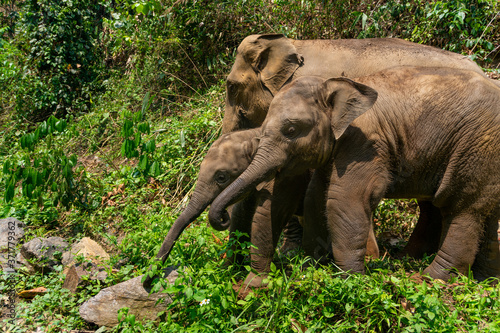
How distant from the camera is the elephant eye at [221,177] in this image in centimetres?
429

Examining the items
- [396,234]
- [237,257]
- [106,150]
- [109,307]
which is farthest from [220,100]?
[109,307]

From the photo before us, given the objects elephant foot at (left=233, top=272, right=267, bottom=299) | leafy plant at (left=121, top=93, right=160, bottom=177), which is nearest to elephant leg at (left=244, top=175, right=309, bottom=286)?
elephant foot at (left=233, top=272, right=267, bottom=299)

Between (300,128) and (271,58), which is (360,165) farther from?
(271,58)

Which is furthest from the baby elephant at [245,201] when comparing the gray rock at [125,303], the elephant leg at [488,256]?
the elephant leg at [488,256]

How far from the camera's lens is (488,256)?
458 cm

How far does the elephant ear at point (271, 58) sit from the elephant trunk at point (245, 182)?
1522mm

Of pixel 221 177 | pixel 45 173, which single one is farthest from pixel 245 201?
pixel 45 173

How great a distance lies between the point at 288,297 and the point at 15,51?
922 cm

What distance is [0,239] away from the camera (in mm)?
6012

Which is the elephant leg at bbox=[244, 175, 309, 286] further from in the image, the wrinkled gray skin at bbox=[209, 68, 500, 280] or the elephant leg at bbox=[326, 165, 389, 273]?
the elephant leg at bbox=[326, 165, 389, 273]

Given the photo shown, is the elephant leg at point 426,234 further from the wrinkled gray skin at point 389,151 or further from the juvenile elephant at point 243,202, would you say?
the juvenile elephant at point 243,202

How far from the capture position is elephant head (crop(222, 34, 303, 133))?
207 inches

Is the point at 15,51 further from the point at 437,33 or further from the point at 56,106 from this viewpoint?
the point at 437,33

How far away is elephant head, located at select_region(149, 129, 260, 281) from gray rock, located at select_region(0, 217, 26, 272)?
7.05 ft
